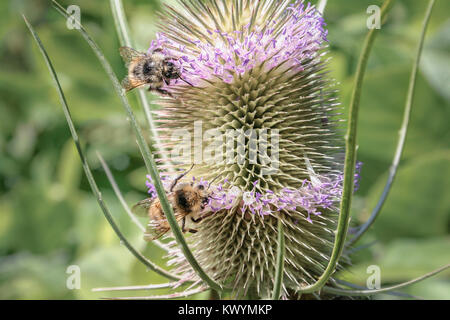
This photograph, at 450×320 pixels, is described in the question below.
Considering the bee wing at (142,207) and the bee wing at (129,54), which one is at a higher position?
the bee wing at (129,54)

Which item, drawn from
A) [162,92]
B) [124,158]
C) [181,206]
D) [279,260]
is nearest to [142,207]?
[181,206]

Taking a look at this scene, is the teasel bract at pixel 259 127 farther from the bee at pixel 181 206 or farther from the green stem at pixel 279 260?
the green stem at pixel 279 260

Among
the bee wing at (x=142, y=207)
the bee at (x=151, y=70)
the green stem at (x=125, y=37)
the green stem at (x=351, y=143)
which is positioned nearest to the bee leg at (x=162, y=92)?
the bee at (x=151, y=70)

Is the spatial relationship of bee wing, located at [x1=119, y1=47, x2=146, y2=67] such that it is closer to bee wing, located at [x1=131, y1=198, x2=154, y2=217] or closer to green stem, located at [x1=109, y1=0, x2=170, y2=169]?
green stem, located at [x1=109, y1=0, x2=170, y2=169]

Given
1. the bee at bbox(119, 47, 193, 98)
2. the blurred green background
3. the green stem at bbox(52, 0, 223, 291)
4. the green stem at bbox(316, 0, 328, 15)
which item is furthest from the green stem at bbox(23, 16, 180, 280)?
the green stem at bbox(316, 0, 328, 15)

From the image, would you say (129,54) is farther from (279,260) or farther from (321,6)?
(279,260)
